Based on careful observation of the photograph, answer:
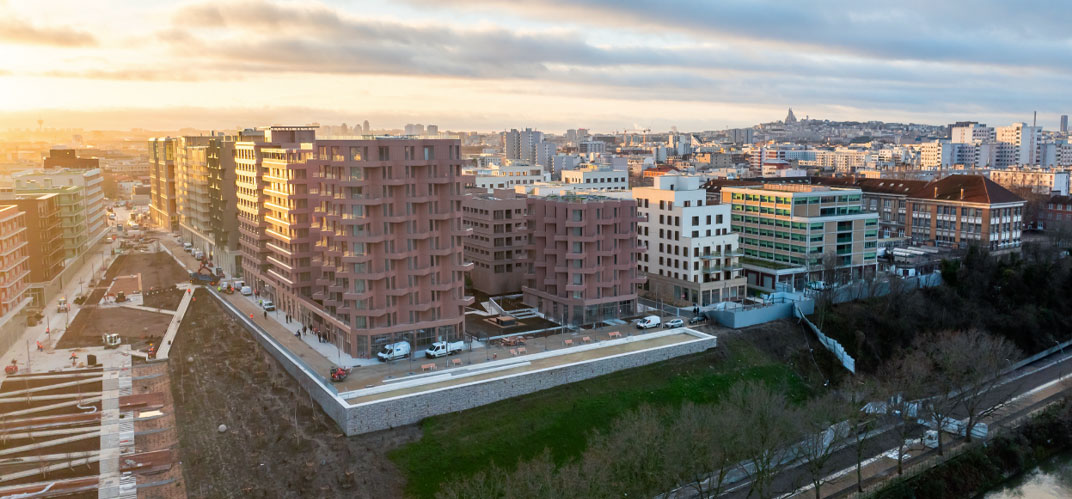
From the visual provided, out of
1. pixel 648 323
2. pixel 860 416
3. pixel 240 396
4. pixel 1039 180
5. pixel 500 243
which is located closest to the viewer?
pixel 860 416

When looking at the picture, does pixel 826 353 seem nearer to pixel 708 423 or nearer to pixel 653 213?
pixel 653 213

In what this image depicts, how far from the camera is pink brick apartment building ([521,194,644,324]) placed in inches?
2112

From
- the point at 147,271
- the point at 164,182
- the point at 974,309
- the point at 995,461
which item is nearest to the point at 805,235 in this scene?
the point at 974,309

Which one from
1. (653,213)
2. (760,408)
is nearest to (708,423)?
(760,408)

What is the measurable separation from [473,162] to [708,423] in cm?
12011

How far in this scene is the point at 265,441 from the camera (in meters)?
37.9

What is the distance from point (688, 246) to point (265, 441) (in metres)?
34.4

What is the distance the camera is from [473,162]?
5866 inches

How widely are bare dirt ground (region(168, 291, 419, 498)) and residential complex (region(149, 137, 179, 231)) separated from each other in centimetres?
6849

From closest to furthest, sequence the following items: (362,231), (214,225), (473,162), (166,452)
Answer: (166,452), (362,231), (214,225), (473,162)


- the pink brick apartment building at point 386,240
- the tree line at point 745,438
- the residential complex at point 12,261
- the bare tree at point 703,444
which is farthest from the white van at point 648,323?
the residential complex at point 12,261

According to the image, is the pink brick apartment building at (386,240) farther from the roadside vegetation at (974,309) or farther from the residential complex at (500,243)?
the roadside vegetation at (974,309)

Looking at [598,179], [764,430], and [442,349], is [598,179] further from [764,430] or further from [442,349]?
[764,430]

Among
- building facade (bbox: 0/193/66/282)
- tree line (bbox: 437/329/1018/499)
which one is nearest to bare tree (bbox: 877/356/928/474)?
tree line (bbox: 437/329/1018/499)
